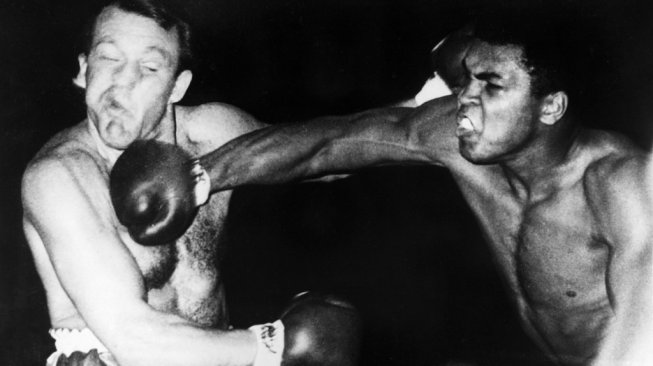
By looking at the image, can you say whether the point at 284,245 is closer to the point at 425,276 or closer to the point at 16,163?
the point at 425,276

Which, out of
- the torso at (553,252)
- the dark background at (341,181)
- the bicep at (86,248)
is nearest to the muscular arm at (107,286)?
the bicep at (86,248)

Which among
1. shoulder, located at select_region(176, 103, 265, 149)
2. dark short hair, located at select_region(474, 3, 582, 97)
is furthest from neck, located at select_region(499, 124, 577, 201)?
shoulder, located at select_region(176, 103, 265, 149)

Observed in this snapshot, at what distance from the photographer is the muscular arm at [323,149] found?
1.60 meters

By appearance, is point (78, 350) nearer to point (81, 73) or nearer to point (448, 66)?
point (81, 73)

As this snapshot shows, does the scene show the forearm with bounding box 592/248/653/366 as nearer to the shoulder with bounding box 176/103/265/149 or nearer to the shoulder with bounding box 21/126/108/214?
the shoulder with bounding box 176/103/265/149

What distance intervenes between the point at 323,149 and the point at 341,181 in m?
0.09

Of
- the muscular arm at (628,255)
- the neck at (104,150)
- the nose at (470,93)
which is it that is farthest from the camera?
the neck at (104,150)

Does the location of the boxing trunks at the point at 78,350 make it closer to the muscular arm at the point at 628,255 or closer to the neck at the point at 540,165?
the neck at the point at 540,165

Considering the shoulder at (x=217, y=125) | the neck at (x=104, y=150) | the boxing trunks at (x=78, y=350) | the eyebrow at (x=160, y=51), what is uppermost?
the eyebrow at (x=160, y=51)

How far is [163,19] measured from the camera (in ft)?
5.41

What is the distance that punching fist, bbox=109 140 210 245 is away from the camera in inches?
61.5

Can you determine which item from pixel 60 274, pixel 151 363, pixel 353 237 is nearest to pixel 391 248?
pixel 353 237

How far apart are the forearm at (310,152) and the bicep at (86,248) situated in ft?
0.84

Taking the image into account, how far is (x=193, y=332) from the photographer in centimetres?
155
